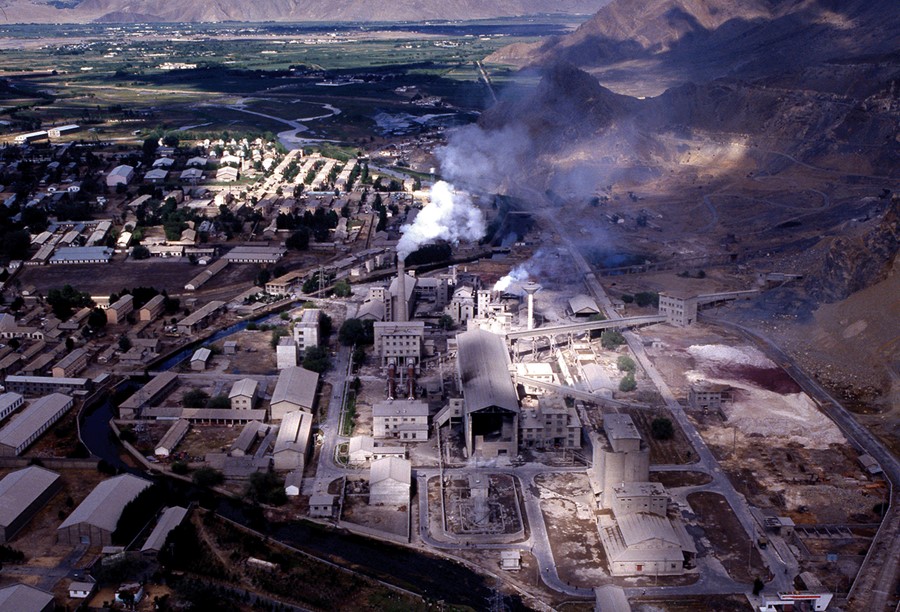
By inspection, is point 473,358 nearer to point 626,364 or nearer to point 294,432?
point 626,364

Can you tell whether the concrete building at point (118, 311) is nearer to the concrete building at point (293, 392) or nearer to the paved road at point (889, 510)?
the concrete building at point (293, 392)

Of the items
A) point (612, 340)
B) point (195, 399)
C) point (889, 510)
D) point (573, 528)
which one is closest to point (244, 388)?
point (195, 399)

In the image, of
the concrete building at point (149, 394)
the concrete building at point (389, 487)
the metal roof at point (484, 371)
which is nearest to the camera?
the concrete building at point (389, 487)

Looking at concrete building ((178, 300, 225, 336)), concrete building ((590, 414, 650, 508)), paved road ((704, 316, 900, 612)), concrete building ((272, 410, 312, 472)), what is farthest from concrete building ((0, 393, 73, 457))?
paved road ((704, 316, 900, 612))

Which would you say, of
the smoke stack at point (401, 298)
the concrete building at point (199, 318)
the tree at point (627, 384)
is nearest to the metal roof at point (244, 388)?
the smoke stack at point (401, 298)

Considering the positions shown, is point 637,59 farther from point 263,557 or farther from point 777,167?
point 263,557

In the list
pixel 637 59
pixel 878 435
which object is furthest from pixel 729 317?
pixel 637 59
